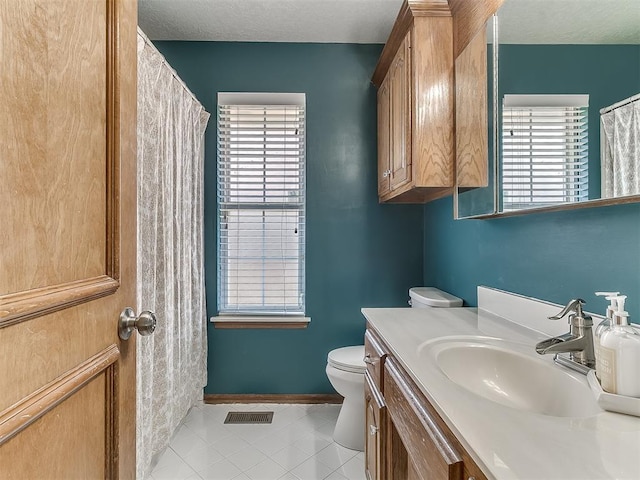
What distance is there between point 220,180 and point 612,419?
231cm

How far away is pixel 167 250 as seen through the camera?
74.7 inches

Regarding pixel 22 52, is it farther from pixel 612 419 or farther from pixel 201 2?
pixel 201 2

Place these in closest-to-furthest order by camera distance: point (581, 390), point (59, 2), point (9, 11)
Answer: point (9, 11), point (59, 2), point (581, 390)

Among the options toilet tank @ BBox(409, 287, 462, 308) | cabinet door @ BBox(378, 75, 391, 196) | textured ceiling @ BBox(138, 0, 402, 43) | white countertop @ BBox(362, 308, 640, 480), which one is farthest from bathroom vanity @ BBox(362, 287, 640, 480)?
textured ceiling @ BBox(138, 0, 402, 43)

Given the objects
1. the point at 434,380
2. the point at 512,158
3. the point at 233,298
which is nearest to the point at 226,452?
the point at 233,298

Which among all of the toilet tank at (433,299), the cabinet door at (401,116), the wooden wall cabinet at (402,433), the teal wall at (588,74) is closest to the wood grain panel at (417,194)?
the cabinet door at (401,116)

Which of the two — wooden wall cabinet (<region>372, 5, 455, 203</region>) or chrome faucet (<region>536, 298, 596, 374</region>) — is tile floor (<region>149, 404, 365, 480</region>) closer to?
chrome faucet (<region>536, 298, 596, 374</region>)

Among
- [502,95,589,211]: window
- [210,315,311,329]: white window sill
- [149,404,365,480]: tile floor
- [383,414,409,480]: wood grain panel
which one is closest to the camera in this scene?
[502,95,589,211]: window

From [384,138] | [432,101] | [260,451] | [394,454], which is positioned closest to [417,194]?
[384,138]

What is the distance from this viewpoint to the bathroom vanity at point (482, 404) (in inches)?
22.2

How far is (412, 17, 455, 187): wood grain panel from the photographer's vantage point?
1728mm

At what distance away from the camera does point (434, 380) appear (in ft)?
2.78

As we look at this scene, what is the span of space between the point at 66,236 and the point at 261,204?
6.23ft

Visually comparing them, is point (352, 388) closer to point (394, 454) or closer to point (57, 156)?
point (394, 454)
